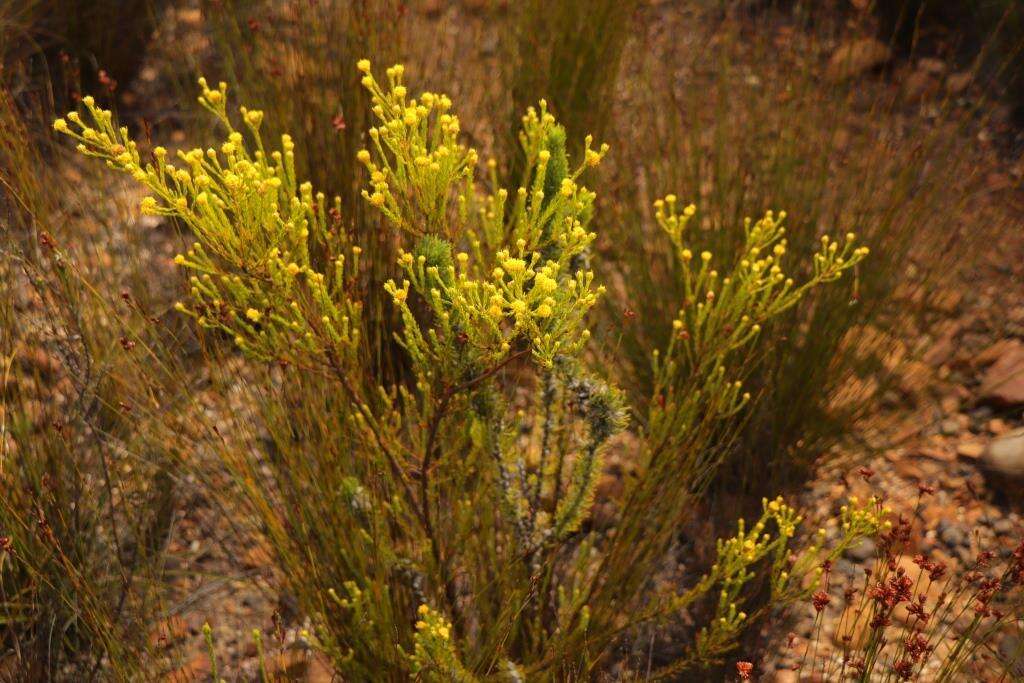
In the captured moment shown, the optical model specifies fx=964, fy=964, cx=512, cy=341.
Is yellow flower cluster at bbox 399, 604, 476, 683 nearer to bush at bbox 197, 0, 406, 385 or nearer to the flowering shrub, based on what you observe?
the flowering shrub

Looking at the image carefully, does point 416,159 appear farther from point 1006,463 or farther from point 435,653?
point 1006,463

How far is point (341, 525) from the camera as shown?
207 centimetres

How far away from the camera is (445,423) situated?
1.99 m

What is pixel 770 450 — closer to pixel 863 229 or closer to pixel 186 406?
pixel 863 229

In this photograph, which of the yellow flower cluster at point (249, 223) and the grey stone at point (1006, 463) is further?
the grey stone at point (1006, 463)

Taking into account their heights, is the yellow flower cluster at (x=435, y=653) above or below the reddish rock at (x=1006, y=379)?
above

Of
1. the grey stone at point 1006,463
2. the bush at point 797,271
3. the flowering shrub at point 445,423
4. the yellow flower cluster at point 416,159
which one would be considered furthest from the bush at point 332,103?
the grey stone at point 1006,463

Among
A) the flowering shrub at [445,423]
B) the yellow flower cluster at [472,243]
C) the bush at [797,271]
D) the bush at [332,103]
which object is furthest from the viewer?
the bush at [332,103]

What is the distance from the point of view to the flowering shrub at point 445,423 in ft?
5.34

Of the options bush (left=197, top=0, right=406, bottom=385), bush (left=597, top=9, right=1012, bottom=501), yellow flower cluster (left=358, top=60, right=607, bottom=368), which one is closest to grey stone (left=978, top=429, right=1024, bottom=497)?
bush (left=597, top=9, right=1012, bottom=501)

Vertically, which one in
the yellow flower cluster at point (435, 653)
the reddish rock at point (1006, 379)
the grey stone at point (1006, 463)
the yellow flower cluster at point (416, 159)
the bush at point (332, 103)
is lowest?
the grey stone at point (1006, 463)

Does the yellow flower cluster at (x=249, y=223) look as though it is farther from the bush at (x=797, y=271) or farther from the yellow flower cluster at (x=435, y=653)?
the bush at (x=797, y=271)

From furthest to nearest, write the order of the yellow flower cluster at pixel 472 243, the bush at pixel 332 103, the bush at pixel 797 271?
the bush at pixel 332 103, the bush at pixel 797 271, the yellow flower cluster at pixel 472 243

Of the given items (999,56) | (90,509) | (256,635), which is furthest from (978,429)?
(90,509)
